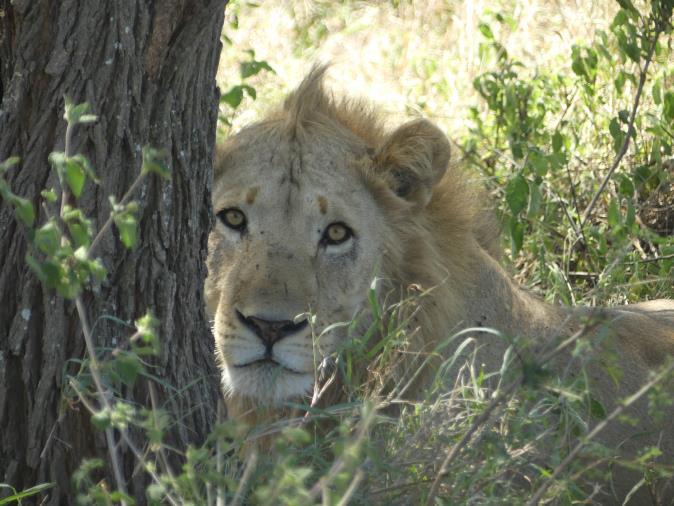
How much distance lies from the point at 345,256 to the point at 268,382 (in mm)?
569

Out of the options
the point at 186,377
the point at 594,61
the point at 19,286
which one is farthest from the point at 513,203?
the point at 19,286

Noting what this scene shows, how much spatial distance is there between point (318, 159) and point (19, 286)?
1.43 m

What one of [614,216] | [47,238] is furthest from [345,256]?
[47,238]

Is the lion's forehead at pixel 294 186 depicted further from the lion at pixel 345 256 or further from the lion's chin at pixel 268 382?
the lion's chin at pixel 268 382

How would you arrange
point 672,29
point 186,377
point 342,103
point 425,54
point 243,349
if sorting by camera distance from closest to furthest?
point 186,377 < point 243,349 < point 342,103 < point 672,29 < point 425,54

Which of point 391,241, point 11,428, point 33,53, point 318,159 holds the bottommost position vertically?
point 11,428

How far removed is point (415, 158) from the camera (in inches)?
159

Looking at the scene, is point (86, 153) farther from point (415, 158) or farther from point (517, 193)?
point (517, 193)

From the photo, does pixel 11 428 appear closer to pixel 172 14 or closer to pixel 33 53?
pixel 33 53

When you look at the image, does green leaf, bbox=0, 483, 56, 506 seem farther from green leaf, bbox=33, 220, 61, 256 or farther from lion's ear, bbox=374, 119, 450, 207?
lion's ear, bbox=374, 119, 450, 207

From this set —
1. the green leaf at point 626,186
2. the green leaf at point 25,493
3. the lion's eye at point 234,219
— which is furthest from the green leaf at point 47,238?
the green leaf at point 626,186

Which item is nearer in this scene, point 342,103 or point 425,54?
point 342,103

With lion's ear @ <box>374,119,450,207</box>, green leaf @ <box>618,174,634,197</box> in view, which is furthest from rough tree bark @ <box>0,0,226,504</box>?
green leaf @ <box>618,174,634,197</box>

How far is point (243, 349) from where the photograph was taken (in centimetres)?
351
